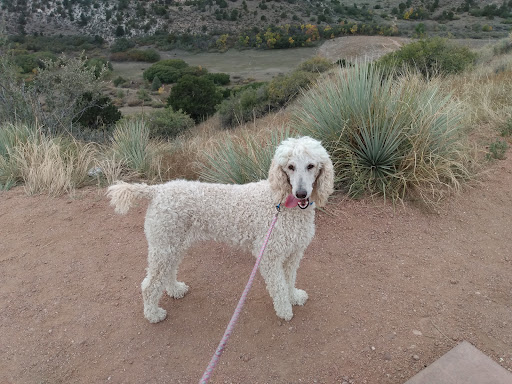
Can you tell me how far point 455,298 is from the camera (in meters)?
3.19

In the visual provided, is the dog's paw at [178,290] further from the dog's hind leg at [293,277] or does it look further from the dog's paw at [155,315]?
the dog's hind leg at [293,277]

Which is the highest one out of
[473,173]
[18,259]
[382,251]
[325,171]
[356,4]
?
[356,4]

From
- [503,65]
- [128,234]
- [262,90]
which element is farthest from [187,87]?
[128,234]

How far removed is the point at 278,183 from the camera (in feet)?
8.70

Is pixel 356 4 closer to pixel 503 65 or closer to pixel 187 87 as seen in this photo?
pixel 187 87

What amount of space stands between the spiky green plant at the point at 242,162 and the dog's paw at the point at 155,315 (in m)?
2.08

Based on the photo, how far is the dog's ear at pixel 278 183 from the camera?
2627mm

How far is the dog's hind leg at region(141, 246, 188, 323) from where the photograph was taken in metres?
2.84

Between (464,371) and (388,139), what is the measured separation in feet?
9.69

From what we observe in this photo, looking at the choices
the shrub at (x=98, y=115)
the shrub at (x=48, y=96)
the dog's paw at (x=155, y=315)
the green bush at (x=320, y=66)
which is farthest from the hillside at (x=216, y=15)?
the dog's paw at (x=155, y=315)

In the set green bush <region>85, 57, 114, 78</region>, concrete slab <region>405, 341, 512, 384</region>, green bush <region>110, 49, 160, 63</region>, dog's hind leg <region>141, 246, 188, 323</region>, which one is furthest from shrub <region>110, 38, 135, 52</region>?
concrete slab <region>405, 341, 512, 384</region>

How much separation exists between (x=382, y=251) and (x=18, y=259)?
4.34 m

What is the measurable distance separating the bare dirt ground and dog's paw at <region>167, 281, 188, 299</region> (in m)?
0.07

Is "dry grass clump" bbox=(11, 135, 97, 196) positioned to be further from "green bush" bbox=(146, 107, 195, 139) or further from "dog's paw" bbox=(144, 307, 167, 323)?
"green bush" bbox=(146, 107, 195, 139)
